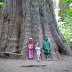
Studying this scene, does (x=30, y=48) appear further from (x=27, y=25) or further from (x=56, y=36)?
(x=56, y=36)

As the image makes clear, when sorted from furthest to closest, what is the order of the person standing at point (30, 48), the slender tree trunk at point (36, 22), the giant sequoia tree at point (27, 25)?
the giant sequoia tree at point (27, 25), the slender tree trunk at point (36, 22), the person standing at point (30, 48)

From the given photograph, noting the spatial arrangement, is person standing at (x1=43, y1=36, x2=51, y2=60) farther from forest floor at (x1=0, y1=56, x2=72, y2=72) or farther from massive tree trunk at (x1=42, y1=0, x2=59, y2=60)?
forest floor at (x1=0, y1=56, x2=72, y2=72)

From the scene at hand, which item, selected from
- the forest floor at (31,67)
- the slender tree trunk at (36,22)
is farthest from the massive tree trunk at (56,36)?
the forest floor at (31,67)

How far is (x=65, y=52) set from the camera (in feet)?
60.2

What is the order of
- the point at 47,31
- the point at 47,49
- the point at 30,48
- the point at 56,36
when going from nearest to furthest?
the point at 47,49 → the point at 30,48 → the point at 47,31 → the point at 56,36

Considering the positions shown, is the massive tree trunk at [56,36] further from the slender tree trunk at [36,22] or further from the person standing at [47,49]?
the person standing at [47,49]

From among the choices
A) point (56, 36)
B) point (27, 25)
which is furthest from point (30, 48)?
point (56, 36)

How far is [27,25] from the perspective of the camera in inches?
661

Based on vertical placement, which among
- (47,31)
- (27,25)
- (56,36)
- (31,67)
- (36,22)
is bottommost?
(31,67)

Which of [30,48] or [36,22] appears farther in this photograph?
[36,22]

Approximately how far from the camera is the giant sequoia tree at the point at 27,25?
16766 millimetres

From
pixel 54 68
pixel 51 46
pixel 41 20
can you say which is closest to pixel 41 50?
pixel 51 46

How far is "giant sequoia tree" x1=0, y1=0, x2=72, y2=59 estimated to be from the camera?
16766 millimetres

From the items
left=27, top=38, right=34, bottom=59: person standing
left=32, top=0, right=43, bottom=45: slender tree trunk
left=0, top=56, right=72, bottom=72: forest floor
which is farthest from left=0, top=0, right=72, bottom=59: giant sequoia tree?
left=0, top=56, right=72, bottom=72: forest floor
